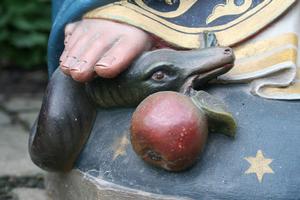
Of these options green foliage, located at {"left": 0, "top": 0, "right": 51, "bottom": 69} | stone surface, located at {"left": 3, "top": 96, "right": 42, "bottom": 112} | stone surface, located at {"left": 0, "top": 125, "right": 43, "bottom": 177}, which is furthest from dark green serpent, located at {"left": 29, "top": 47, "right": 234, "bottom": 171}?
green foliage, located at {"left": 0, "top": 0, "right": 51, "bottom": 69}

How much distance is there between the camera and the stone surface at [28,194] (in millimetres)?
1873

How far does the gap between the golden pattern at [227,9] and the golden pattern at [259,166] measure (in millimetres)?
247

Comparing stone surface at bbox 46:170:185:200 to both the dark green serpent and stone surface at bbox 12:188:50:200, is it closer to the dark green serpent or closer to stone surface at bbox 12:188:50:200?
the dark green serpent

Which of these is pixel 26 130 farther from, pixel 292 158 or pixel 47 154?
pixel 292 158

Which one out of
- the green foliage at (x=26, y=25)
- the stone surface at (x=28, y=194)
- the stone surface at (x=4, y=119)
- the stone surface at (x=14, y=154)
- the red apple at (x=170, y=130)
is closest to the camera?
the red apple at (x=170, y=130)

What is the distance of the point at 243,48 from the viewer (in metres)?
1.24

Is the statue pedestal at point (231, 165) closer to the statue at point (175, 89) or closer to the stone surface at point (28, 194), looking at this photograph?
the statue at point (175, 89)

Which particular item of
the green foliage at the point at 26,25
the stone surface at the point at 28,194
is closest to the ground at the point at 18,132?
the stone surface at the point at 28,194

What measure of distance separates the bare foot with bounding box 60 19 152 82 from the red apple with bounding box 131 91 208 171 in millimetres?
82

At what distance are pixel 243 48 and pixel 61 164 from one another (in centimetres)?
36

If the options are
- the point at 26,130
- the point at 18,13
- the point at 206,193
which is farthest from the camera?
the point at 18,13

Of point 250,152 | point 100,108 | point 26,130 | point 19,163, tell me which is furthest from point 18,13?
point 250,152

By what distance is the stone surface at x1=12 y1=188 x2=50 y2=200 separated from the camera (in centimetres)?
187

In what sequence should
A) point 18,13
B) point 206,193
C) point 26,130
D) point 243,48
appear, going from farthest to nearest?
point 18,13, point 26,130, point 243,48, point 206,193
